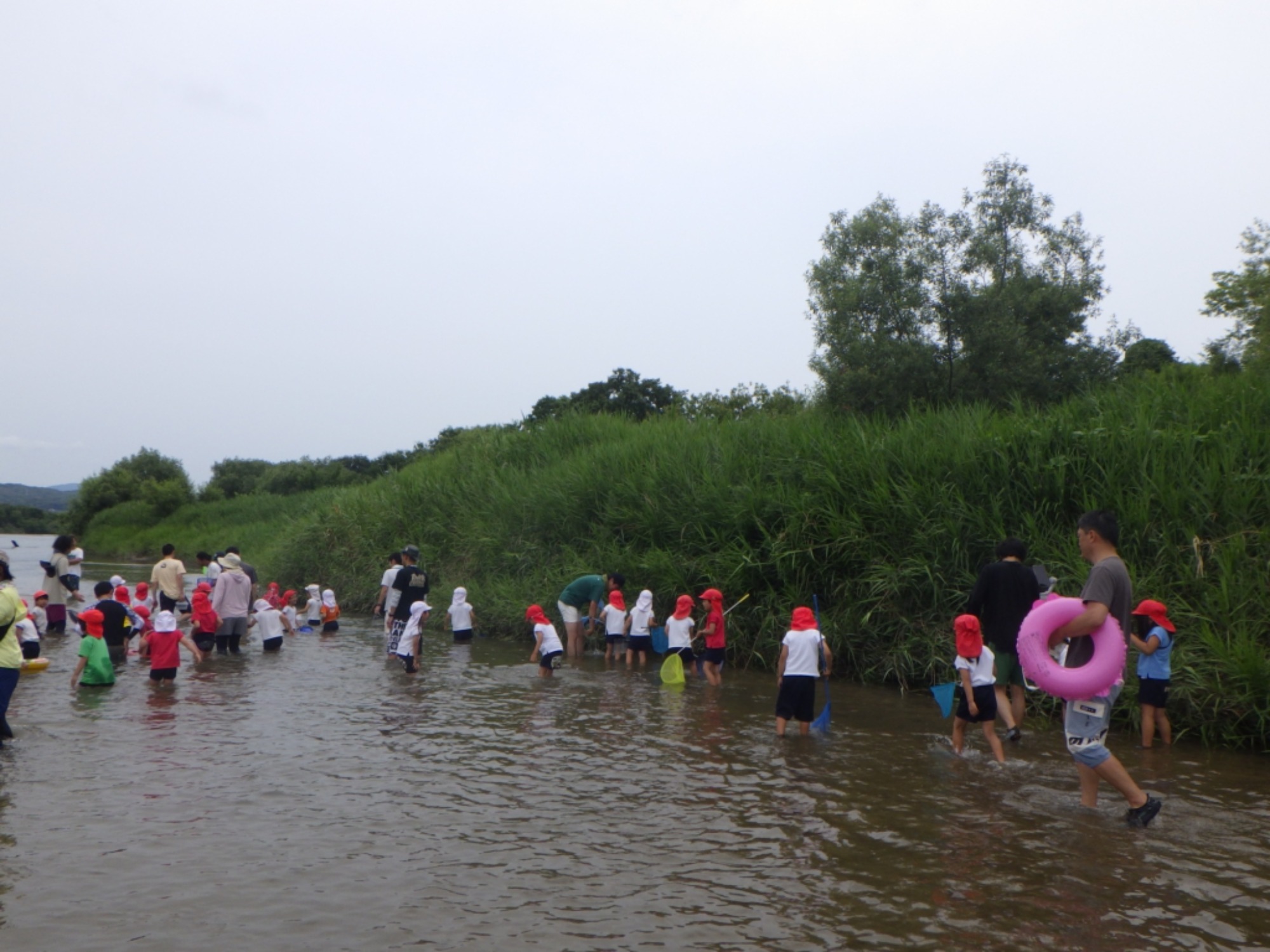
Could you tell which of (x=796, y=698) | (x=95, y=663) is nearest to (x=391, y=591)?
(x=95, y=663)

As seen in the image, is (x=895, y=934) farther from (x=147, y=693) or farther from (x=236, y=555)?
(x=236, y=555)

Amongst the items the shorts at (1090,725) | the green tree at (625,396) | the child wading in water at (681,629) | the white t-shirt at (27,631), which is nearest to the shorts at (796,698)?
the shorts at (1090,725)

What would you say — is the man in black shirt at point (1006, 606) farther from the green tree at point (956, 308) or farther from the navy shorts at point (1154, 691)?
the green tree at point (956, 308)

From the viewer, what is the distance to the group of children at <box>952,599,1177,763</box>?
9.01m

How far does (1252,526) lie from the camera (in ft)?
35.5

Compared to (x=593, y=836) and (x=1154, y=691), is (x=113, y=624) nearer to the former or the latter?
(x=593, y=836)

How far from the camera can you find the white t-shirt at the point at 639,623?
1517cm

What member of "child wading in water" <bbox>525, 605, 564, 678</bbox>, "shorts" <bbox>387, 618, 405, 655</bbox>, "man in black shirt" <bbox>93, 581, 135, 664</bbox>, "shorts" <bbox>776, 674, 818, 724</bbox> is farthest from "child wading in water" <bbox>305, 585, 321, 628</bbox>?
"shorts" <bbox>776, 674, 818, 724</bbox>

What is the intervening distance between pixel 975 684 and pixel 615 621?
7326 mm

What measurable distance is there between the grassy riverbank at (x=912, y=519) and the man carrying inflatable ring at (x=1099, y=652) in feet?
11.8

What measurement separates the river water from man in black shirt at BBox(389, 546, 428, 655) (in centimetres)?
429

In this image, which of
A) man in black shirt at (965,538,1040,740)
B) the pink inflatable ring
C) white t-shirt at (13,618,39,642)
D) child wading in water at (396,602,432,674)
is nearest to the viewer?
the pink inflatable ring

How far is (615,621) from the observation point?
15617mm

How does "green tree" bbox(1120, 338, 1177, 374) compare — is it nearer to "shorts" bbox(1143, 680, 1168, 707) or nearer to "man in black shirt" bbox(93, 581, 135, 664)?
"shorts" bbox(1143, 680, 1168, 707)
